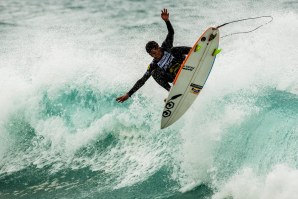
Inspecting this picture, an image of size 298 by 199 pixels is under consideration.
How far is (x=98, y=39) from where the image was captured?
17.7 meters

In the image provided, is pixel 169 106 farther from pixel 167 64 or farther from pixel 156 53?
pixel 156 53

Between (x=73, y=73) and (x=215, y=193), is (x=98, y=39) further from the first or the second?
(x=215, y=193)

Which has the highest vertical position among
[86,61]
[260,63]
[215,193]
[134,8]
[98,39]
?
[134,8]

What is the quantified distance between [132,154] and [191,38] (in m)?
8.42

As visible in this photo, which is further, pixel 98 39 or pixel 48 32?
pixel 48 32

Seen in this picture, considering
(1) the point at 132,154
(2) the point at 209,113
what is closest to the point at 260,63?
(2) the point at 209,113

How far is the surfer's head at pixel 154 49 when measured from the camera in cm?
672

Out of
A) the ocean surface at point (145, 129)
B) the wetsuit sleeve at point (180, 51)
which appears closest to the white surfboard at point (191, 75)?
the wetsuit sleeve at point (180, 51)

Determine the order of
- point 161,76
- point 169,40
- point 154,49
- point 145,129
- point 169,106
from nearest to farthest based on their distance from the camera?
point 154,49, point 169,40, point 161,76, point 169,106, point 145,129

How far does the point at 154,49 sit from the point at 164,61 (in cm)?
29

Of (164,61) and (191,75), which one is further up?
(164,61)

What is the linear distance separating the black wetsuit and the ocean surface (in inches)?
58.0


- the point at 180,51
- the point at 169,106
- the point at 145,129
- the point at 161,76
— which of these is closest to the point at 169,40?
the point at 180,51

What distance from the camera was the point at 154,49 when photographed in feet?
22.2
